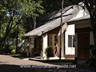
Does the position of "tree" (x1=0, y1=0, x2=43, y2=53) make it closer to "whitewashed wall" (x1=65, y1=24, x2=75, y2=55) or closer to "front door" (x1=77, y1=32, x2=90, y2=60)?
"whitewashed wall" (x1=65, y1=24, x2=75, y2=55)

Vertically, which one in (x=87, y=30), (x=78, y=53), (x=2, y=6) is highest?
(x=2, y=6)

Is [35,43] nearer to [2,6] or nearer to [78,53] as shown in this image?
[2,6]

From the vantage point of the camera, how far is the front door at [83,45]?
28.0 m

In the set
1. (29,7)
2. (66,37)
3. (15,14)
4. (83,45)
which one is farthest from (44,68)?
(15,14)

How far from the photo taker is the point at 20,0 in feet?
130

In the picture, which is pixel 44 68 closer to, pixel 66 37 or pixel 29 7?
pixel 66 37

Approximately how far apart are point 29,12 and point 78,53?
1672 centimetres

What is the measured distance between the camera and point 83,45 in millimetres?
28531

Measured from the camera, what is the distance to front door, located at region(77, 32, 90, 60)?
28.0 metres

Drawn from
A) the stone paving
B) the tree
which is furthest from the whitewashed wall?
the stone paving

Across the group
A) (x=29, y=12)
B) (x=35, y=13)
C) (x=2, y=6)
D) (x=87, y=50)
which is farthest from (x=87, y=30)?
(x=35, y=13)

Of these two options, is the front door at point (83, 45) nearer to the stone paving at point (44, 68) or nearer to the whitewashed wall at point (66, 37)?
the stone paving at point (44, 68)

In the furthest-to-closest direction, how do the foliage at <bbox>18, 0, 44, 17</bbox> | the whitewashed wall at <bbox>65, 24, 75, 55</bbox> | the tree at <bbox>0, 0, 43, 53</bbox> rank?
1. the foliage at <bbox>18, 0, 44, 17</bbox>
2. the tree at <bbox>0, 0, 43, 53</bbox>
3. the whitewashed wall at <bbox>65, 24, 75, 55</bbox>

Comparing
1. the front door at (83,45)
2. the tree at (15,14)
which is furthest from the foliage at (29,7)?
the front door at (83,45)
